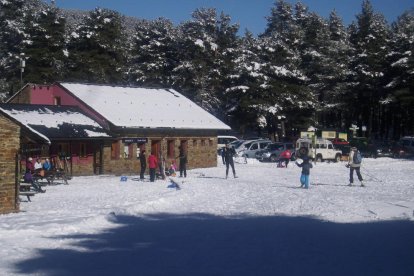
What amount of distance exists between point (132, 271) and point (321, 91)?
2335 inches

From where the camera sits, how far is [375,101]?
61.8m

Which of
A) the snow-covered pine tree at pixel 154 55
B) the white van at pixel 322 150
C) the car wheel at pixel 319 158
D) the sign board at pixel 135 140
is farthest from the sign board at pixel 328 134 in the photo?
the sign board at pixel 135 140

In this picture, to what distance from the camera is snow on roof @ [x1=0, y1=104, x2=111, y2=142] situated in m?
31.3

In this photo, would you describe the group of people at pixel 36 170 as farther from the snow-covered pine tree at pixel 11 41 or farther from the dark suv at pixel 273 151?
the snow-covered pine tree at pixel 11 41

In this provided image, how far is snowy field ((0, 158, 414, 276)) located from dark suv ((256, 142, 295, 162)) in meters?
21.0

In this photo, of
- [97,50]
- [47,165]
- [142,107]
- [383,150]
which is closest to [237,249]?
[47,165]

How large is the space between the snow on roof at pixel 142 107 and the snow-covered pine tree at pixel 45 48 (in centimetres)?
1769

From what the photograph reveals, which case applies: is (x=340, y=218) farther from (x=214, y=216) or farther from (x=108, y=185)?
(x=108, y=185)

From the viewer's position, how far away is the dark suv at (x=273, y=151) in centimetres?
4362

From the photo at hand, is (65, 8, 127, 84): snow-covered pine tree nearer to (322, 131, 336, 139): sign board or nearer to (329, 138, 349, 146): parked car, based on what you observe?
(322, 131, 336, 139): sign board

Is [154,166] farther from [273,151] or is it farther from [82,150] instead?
[273,151]

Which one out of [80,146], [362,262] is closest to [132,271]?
[362,262]

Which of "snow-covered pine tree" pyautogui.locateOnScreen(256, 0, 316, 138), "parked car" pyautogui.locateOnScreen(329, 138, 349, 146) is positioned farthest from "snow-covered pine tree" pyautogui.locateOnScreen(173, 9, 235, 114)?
"parked car" pyautogui.locateOnScreen(329, 138, 349, 146)

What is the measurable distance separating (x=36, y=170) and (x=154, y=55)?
40.8 meters
